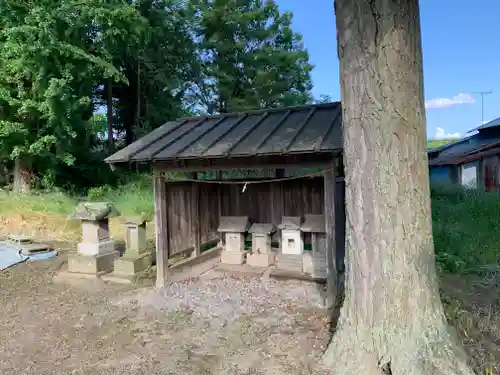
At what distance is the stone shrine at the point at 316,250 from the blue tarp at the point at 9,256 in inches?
221

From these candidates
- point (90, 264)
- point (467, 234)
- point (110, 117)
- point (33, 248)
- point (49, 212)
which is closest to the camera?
point (90, 264)

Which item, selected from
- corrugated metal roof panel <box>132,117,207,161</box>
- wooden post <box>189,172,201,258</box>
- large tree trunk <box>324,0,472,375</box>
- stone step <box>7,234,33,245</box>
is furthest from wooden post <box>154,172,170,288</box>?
stone step <box>7,234,33,245</box>

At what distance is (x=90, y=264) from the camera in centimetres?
679

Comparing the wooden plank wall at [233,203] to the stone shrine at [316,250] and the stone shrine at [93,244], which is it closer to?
the stone shrine at [316,250]

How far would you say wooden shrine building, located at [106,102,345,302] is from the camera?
16.7 ft

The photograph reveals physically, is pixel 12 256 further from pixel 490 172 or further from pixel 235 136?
pixel 490 172

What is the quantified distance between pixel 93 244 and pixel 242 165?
3341 millimetres

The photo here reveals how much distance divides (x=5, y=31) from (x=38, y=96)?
1868 mm

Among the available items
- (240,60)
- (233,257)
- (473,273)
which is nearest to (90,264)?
(233,257)

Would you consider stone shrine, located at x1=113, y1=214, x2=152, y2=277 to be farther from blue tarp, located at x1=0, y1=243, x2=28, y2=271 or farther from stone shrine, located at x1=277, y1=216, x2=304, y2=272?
stone shrine, located at x1=277, y1=216, x2=304, y2=272

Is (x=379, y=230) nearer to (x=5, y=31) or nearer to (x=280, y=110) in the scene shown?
(x=280, y=110)

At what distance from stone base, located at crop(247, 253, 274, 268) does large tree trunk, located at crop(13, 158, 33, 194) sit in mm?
9036

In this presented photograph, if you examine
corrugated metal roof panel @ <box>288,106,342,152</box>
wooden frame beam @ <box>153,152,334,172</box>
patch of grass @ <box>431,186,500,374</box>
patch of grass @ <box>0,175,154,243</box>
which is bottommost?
patch of grass @ <box>431,186,500,374</box>

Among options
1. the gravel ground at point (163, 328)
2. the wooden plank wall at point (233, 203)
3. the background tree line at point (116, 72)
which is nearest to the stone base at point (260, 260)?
the gravel ground at point (163, 328)
